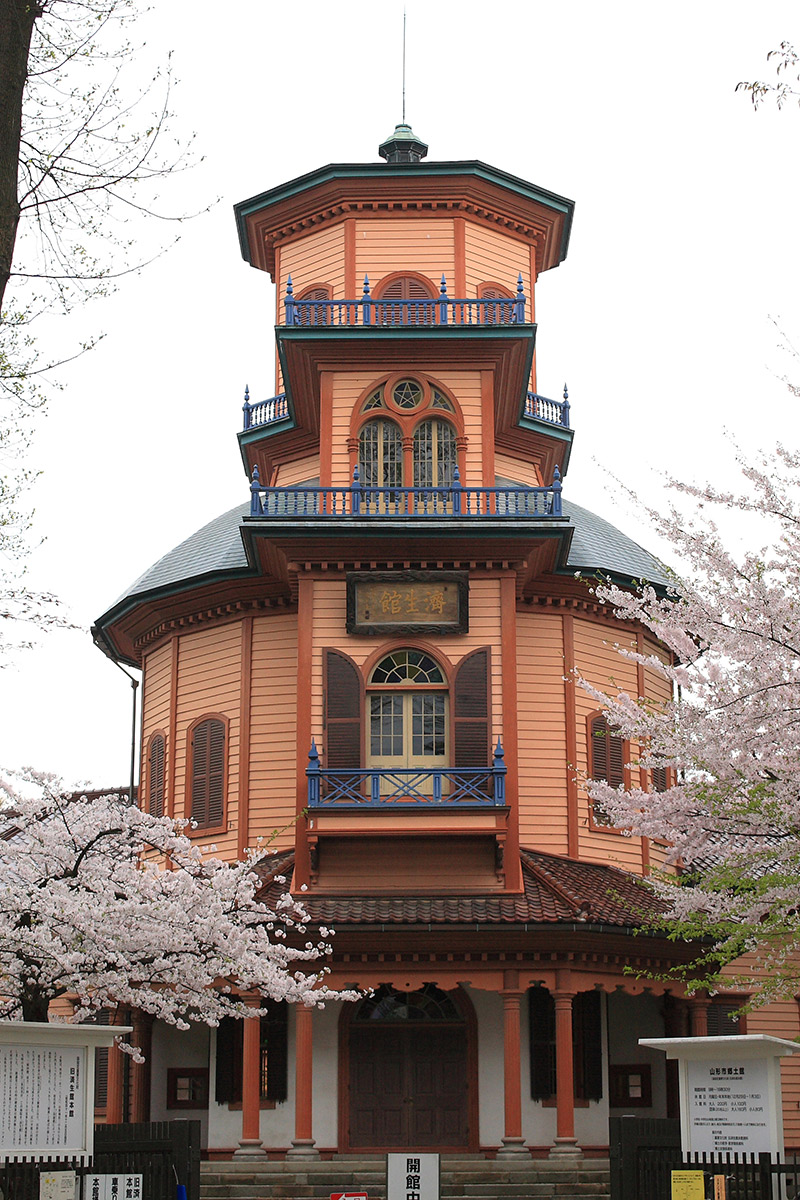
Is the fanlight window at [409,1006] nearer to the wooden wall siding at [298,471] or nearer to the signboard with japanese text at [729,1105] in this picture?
the wooden wall siding at [298,471]

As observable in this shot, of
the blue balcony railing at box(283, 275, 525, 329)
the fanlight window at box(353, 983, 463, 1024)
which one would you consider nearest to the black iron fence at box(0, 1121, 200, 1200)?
the fanlight window at box(353, 983, 463, 1024)

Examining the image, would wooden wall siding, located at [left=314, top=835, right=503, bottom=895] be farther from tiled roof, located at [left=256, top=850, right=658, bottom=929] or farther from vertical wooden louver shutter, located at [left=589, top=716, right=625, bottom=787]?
vertical wooden louver shutter, located at [left=589, top=716, right=625, bottom=787]

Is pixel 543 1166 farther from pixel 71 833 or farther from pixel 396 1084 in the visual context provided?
pixel 71 833

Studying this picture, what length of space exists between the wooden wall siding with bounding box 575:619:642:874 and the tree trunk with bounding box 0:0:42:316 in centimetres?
1949

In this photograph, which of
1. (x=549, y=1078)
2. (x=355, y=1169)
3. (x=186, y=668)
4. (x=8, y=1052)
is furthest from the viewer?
(x=186, y=668)

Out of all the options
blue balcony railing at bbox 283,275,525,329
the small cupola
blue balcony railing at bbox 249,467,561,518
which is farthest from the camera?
the small cupola

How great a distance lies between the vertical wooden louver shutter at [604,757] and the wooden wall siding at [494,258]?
29.9 ft

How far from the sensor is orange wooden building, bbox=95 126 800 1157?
2617 cm

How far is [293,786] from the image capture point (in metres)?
29.1

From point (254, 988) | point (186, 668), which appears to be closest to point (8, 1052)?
point (254, 988)

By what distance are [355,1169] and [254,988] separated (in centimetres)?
322

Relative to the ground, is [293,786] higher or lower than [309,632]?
lower

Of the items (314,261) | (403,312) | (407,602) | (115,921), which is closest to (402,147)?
(314,261)

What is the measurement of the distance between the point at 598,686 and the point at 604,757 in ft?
4.88
